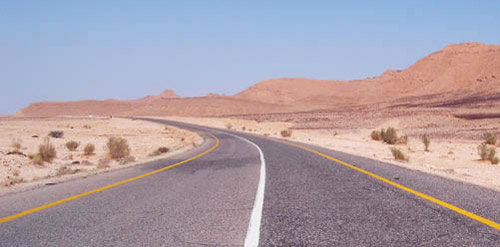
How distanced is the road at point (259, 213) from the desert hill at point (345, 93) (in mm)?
123334

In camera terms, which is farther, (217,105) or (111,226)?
(217,105)

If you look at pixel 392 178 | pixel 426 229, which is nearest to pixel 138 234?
pixel 426 229

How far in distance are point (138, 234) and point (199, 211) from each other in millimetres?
1476

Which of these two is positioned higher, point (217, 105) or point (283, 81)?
point (283, 81)

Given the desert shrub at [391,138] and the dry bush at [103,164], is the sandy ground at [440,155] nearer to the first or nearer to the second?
the desert shrub at [391,138]

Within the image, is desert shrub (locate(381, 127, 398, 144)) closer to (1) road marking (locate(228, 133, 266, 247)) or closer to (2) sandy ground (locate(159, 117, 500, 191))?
(2) sandy ground (locate(159, 117, 500, 191))

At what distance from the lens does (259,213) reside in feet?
20.9

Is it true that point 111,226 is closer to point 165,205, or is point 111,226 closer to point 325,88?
point 165,205

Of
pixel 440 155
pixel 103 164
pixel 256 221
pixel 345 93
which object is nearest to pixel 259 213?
pixel 256 221

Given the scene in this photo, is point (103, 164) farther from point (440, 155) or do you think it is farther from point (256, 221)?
point (440, 155)

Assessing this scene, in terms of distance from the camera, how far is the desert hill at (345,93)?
134250 millimetres

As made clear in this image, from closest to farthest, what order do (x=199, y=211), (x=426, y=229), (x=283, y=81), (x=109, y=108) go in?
1. (x=426, y=229)
2. (x=199, y=211)
3. (x=109, y=108)
4. (x=283, y=81)

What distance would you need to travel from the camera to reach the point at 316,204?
6953mm

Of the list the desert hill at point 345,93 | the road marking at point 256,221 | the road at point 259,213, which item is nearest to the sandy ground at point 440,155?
the road at point 259,213
